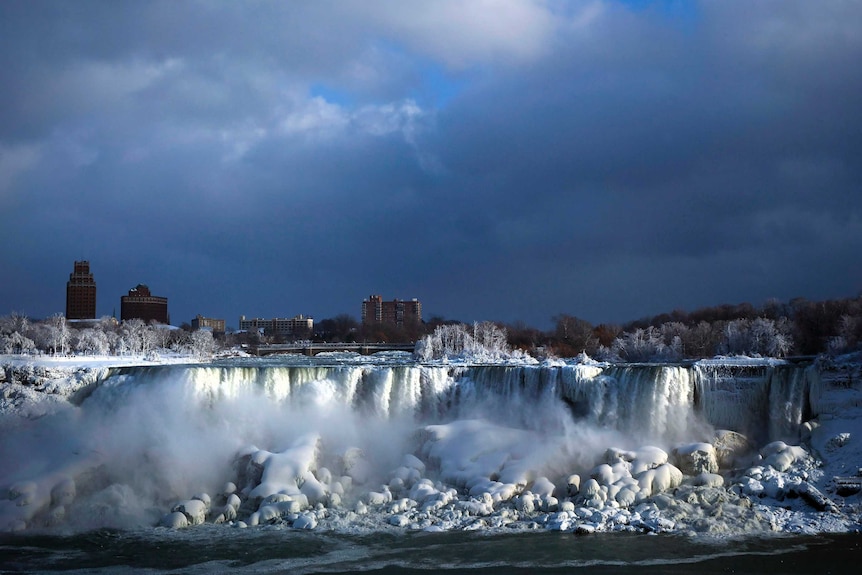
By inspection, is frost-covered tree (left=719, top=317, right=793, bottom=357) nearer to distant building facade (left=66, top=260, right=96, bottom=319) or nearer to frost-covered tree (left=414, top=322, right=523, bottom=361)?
frost-covered tree (left=414, top=322, right=523, bottom=361)

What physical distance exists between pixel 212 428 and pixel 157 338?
68.3 meters

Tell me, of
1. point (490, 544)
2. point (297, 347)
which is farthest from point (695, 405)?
point (297, 347)

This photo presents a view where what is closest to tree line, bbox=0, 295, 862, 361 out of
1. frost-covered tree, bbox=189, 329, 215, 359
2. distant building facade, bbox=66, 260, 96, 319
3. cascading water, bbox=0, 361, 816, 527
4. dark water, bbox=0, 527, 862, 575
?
frost-covered tree, bbox=189, 329, 215, 359

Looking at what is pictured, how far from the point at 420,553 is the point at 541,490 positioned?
5392mm

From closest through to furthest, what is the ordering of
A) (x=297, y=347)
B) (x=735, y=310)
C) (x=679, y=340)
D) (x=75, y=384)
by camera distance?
1. (x=75, y=384)
2. (x=679, y=340)
3. (x=735, y=310)
4. (x=297, y=347)

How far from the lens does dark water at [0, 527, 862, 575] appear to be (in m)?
17.9

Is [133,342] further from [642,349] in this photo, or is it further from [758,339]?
[758,339]

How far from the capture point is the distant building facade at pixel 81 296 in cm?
17875

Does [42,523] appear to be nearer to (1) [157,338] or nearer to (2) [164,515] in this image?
(2) [164,515]

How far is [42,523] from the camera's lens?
2253 cm

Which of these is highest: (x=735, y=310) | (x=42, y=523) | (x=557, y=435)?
(x=735, y=310)

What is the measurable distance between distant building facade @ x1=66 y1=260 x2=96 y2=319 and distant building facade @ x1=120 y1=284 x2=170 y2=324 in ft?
23.7

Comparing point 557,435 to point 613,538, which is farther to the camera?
point 557,435

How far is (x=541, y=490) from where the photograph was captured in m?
23.2
